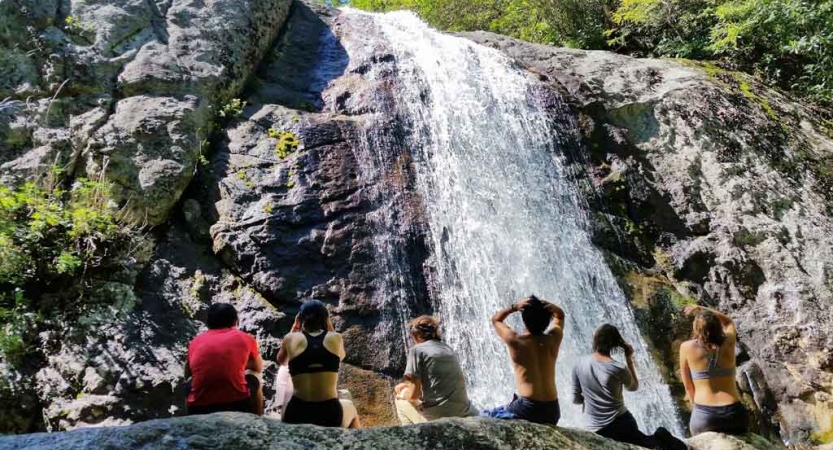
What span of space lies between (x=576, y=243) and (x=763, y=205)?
3.32m

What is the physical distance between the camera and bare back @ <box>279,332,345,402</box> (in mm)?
3719

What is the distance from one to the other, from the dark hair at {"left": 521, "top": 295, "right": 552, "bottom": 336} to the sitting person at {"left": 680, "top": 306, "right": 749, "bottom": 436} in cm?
113

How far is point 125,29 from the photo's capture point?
8.78m

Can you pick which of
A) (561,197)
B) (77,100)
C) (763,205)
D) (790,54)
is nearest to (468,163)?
(561,197)

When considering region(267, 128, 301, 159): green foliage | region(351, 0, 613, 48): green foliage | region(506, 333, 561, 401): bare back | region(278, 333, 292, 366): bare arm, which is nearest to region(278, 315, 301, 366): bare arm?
region(278, 333, 292, 366): bare arm

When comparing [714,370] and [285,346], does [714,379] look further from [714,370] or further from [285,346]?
[285,346]

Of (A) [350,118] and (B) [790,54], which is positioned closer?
(A) [350,118]

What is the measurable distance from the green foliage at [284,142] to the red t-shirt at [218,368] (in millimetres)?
4443

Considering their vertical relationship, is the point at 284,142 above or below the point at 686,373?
below

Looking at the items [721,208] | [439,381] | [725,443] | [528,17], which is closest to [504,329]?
[439,381]

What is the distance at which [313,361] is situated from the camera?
3.73m

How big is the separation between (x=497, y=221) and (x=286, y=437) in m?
5.95

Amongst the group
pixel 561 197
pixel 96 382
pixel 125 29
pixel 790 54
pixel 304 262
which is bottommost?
pixel 96 382

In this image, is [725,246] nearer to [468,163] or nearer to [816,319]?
[816,319]
